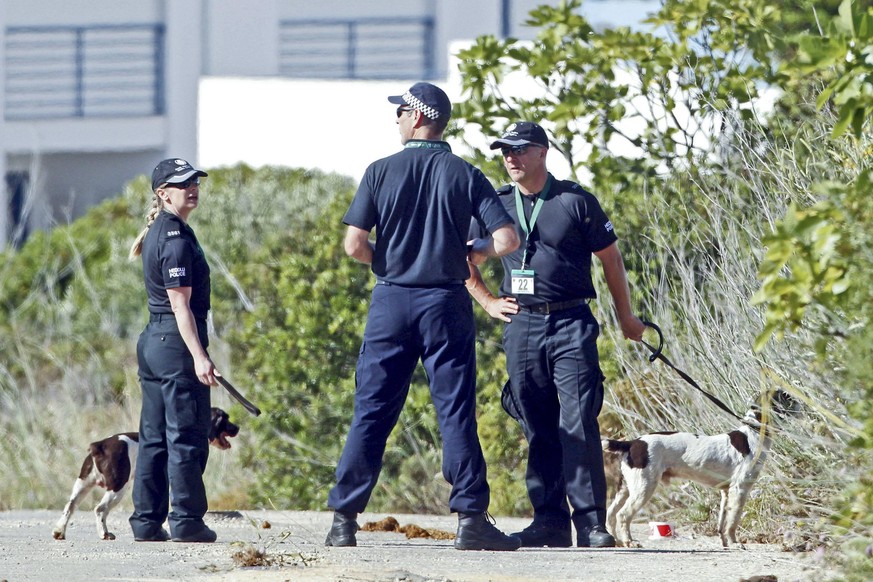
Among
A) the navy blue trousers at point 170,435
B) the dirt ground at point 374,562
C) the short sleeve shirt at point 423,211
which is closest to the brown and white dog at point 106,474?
the dirt ground at point 374,562

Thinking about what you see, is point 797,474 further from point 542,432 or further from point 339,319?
point 339,319

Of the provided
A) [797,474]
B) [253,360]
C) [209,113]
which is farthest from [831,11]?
[209,113]

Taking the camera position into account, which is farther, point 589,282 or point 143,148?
point 143,148

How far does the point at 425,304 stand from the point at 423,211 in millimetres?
404

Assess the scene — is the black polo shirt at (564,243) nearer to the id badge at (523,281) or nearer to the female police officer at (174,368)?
the id badge at (523,281)

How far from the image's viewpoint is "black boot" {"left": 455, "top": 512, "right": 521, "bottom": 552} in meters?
6.17

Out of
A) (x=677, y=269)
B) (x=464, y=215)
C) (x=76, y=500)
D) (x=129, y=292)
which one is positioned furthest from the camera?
(x=129, y=292)

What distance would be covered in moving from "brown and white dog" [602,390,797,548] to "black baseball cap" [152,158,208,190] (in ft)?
7.67

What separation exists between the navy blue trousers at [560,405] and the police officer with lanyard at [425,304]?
17.8 inches

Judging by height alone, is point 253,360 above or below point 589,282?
below

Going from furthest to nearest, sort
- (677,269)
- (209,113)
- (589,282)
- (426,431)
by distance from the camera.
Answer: (209,113), (426,431), (677,269), (589,282)

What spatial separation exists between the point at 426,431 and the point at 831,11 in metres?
5.30

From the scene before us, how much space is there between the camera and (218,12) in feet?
71.9

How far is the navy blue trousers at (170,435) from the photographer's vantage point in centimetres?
658
